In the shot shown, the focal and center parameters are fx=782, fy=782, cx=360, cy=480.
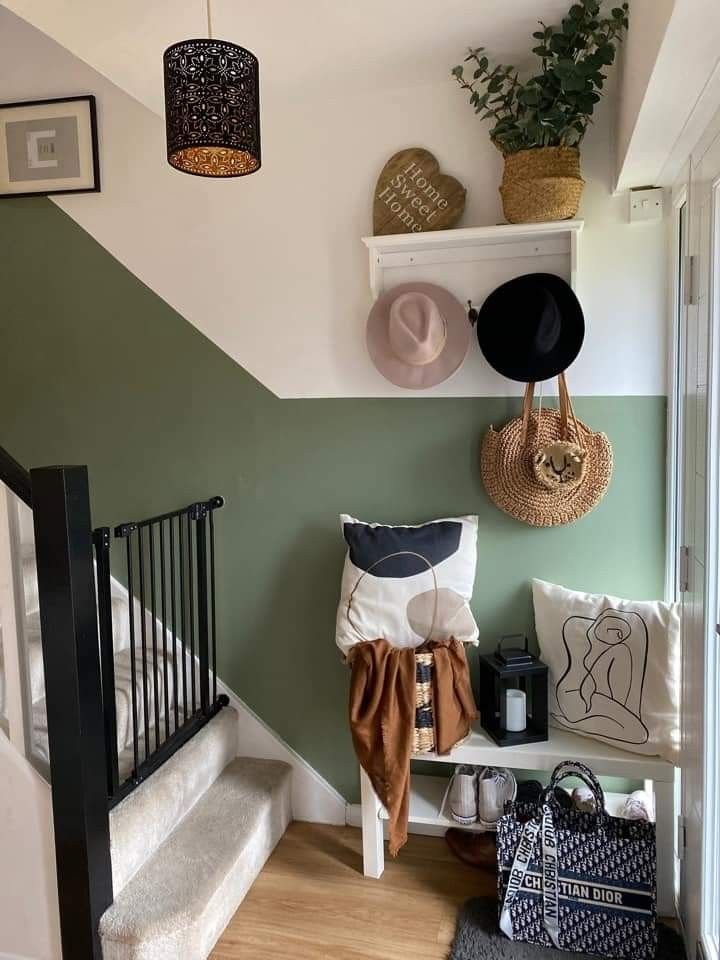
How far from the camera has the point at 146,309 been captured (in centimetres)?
282

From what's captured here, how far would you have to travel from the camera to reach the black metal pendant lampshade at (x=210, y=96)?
73.8 inches

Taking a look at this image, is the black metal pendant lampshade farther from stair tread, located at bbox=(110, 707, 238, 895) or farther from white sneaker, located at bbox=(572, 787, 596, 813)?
white sneaker, located at bbox=(572, 787, 596, 813)

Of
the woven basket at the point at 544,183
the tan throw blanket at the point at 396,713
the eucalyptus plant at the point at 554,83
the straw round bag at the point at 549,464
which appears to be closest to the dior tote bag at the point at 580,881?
the tan throw blanket at the point at 396,713

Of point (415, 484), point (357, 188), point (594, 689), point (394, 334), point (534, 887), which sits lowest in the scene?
point (534, 887)

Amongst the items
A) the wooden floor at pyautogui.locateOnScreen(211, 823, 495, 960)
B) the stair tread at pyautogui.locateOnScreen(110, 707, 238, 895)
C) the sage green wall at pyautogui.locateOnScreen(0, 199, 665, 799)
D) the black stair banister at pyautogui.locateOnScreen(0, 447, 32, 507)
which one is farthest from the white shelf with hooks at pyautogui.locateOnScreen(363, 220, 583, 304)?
the wooden floor at pyautogui.locateOnScreen(211, 823, 495, 960)

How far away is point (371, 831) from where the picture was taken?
245cm

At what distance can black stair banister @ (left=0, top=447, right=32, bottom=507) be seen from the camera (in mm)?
1883

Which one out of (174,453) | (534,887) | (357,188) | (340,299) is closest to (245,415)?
(174,453)

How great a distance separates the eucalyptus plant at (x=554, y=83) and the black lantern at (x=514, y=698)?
5.03 ft

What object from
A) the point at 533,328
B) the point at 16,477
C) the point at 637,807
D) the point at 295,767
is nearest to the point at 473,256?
the point at 533,328

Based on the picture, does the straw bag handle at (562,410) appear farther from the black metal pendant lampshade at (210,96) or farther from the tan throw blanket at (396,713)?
the black metal pendant lampshade at (210,96)

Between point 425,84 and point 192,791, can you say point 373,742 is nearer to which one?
point 192,791

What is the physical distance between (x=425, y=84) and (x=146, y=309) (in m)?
1.22

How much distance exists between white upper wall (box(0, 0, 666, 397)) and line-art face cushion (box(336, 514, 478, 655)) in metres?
0.52
